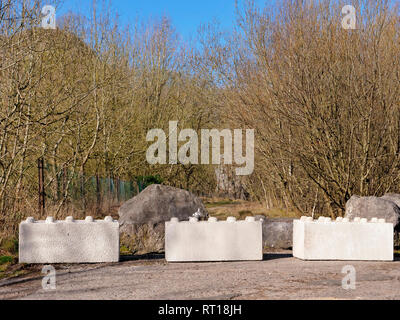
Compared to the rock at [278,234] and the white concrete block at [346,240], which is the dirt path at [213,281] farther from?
the rock at [278,234]

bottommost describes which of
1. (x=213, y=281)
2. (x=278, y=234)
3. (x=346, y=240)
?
(x=213, y=281)

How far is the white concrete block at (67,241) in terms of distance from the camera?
9172 millimetres

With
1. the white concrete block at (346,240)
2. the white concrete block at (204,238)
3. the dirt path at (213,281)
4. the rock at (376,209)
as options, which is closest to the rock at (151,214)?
the dirt path at (213,281)

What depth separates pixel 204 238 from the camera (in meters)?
9.49

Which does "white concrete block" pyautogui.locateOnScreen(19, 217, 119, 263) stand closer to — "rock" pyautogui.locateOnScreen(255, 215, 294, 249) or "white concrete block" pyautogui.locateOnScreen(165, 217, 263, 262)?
"white concrete block" pyautogui.locateOnScreen(165, 217, 263, 262)

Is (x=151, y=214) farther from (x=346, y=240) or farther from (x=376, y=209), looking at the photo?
(x=376, y=209)

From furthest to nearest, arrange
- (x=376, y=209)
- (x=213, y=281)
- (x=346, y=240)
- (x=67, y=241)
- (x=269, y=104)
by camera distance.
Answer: (x=269, y=104) → (x=376, y=209) → (x=346, y=240) → (x=67, y=241) → (x=213, y=281)

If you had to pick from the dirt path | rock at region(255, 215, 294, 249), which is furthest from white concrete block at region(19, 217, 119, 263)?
rock at region(255, 215, 294, 249)

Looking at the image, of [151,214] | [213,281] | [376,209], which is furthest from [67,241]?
[376,209]

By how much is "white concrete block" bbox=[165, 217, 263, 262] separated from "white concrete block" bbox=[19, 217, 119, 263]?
0.98 meters

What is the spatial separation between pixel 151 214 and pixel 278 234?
110 inches

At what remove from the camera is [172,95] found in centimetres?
2722

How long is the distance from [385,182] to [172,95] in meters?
14.4

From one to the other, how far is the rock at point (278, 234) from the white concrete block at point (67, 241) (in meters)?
3.80
